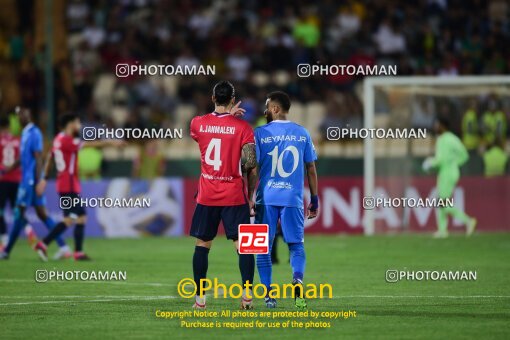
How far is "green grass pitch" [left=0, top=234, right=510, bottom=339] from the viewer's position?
38.6 ft

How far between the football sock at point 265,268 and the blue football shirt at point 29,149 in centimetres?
839

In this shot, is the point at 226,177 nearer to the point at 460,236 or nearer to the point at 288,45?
the point at 460,236

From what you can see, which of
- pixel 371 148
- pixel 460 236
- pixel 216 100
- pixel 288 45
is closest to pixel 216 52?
pixel 288 45

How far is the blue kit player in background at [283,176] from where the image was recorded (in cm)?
1352

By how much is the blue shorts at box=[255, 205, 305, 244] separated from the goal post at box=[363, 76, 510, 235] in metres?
12.9

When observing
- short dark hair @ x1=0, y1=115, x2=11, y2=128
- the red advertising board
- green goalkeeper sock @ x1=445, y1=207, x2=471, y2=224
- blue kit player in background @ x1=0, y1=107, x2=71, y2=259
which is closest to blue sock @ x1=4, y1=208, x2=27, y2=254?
blue kit player in background @ x1=0, y1=107, x2=71, y2=259

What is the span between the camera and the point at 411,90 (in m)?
27.4

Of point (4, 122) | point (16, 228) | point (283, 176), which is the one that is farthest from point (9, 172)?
point (283, 176)

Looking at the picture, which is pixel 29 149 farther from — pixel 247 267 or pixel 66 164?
pixel 247 267

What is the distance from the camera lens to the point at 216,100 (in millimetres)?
13086

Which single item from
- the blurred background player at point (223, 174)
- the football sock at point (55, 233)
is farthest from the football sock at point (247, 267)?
the football sock at point (55, 233)

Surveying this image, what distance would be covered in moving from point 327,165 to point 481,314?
49.1ft

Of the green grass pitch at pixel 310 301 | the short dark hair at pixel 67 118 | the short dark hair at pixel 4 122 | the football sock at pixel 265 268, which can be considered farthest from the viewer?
the short dark hair at pixel 4 122

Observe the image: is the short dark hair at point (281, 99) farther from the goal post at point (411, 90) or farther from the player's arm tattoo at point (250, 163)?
the goal post at point (411, 90)
